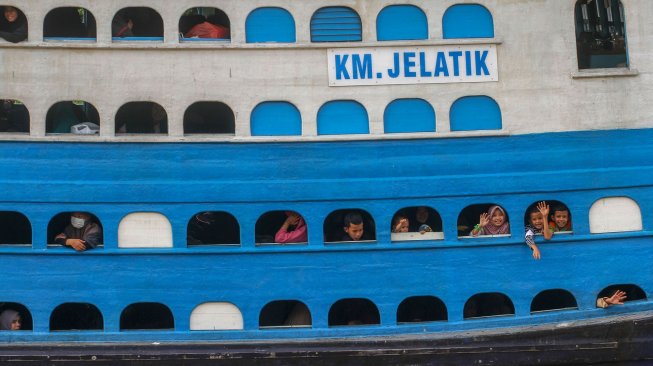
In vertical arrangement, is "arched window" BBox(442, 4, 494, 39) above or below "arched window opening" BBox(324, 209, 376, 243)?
above

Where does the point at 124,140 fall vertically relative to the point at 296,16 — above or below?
below

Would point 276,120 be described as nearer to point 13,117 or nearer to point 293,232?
point 293,232

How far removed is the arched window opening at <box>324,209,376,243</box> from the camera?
8.55 m

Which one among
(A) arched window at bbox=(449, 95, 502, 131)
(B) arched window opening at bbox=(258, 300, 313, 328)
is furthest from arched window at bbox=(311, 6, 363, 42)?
(B) arched window opening at bbox=(258, 300, 313, 328)

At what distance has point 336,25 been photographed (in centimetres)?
852

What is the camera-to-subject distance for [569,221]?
8.60 metres

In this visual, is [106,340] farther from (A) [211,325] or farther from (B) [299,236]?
(B) [299,236]

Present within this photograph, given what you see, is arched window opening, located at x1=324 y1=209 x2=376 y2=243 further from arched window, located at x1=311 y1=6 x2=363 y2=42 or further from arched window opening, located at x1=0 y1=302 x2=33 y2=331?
arched window opening, located at x1=0 y1=302 x2=33 y2=331

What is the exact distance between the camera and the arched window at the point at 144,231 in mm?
8422

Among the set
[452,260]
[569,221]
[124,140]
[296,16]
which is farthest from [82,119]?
[569,221]

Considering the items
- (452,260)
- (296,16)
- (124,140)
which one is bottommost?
(452,260)

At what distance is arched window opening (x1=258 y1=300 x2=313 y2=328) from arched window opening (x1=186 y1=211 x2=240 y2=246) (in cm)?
82

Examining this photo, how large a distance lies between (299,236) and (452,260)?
161 cm

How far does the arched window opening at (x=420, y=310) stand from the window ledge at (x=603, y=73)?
2871 millimetres
